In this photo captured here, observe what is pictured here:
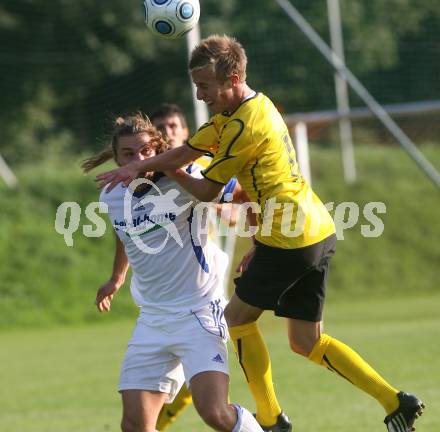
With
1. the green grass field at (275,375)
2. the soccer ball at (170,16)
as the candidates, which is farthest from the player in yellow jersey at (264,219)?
the green grass field at (275,375)

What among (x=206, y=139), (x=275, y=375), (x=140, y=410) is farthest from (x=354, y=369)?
(x=275, y=375)

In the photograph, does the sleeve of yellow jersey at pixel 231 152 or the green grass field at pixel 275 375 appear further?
the green grass field at pixel 275 375

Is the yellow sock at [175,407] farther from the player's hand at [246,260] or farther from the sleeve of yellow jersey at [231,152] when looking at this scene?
the sleeve of yellow jersey at [231,152]

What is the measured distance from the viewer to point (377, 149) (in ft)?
73.9

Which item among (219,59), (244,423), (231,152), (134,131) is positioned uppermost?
(219,59)

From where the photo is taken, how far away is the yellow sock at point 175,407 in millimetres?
5973

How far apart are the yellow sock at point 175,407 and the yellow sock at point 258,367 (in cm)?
49

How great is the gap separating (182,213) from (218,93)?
614mm

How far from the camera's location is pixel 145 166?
500cm

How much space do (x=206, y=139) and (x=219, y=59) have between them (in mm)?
404

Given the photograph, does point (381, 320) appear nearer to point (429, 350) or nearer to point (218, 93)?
point (429, 350)

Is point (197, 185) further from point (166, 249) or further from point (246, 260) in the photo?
point (246, 260)

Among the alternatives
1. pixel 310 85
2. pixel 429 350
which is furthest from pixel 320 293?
pixel 310 85

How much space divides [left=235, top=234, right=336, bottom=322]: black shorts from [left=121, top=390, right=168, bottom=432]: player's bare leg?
0.81 m
